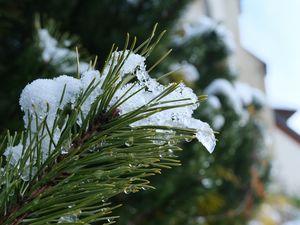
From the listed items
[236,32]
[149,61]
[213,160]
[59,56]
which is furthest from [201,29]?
[236,32]

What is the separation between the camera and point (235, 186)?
369 cm

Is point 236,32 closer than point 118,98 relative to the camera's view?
No

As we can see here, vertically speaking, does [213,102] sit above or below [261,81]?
below

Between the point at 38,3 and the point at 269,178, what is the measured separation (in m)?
3.02

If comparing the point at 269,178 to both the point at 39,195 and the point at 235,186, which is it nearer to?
the point at 235,186

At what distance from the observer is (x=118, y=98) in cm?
53

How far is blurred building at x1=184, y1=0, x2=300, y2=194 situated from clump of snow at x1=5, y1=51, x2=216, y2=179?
2.49 m

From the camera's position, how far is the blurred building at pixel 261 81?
6661 millimetres

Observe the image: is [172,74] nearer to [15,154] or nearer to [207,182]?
[207,182]

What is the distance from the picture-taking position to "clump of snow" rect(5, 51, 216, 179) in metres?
0.53

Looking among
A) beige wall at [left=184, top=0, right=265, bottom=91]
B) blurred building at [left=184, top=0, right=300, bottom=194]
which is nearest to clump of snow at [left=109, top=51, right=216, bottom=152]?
blurred building at [left=184, top=0, right=300, bottom=194]

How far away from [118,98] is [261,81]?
30.9ft

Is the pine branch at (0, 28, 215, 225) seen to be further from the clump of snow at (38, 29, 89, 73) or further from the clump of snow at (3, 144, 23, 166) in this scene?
the clump of snow at (38, 29, 89, 73)

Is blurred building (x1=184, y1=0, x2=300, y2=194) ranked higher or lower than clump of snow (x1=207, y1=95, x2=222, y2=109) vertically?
higher
